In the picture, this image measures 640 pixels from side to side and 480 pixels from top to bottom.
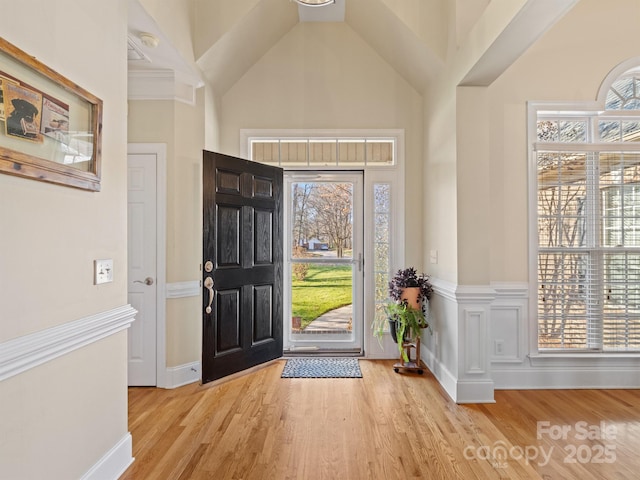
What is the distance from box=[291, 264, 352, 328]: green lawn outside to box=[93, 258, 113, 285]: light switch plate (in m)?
2.46

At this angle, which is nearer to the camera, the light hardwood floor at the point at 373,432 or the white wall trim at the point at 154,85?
the light hardwood floor at the point at 373,432

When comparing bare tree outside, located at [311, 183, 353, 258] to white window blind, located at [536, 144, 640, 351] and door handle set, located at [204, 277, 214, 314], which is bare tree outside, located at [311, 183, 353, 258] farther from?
white window blind, located at [536, 144, 640, 351]

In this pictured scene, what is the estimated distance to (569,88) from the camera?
3307 millimetres

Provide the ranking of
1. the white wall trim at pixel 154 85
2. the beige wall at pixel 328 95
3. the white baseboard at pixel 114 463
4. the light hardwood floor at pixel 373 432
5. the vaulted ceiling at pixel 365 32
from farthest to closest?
1. the beige wall at pixel 328 95
2. the white wall trim at pixel 154 85
3. the vaulted ceiling at pixel 365 32
4. the light hardwood floor at pixel 373 432
5. the white baseboard at pixel 114 463

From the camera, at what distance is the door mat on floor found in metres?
3.53

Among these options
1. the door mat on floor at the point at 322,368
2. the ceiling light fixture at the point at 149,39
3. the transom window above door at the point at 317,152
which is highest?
the ceiling light fixture at the point at 149,39

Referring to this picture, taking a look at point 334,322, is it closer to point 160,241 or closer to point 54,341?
point 160,241

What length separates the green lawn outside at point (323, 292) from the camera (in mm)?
4270

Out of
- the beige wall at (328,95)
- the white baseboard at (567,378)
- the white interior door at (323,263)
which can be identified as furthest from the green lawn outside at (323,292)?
the white baseboard at (567,378)

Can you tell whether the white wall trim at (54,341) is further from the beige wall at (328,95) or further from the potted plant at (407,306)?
the beige wall at (328,95)

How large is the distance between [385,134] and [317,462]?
124 inches

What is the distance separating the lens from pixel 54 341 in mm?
1533

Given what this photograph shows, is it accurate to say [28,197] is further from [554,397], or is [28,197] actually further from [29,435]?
[554,397]

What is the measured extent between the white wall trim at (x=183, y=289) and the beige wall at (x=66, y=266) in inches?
47.0
